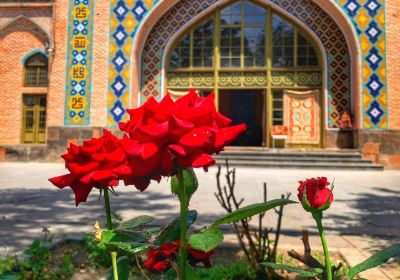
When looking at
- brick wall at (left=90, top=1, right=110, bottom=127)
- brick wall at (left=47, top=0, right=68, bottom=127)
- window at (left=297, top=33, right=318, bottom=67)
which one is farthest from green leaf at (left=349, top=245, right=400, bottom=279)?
window at (left=297, top=33, right=318, bottom=67)

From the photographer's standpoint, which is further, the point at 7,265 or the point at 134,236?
the point at 7,265

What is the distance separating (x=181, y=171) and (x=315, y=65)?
12465 millimetres

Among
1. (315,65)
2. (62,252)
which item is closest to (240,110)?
(315,65)

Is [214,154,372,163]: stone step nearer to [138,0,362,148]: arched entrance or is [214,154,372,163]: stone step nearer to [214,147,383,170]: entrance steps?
[214,147,383,170]: entrance steps

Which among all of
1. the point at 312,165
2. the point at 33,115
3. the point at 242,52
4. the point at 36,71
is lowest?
the point at 312,165

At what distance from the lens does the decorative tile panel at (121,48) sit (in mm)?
11125

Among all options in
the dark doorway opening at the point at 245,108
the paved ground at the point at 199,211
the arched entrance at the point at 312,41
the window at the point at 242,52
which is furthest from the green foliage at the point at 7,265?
the dark doorway opening at the point at 245,108

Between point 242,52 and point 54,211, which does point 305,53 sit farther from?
point 54,211

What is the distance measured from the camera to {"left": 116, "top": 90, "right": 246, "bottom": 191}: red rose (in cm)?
57

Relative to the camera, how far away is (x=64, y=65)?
447 inches

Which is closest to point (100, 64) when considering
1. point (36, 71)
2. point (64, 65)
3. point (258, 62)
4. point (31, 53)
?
point (64, 65)

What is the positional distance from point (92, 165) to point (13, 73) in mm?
13576

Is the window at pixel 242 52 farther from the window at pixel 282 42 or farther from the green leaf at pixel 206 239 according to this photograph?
the green leaf at pixel 206 239

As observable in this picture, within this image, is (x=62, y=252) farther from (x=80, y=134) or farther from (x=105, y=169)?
(x=80, y=134)
